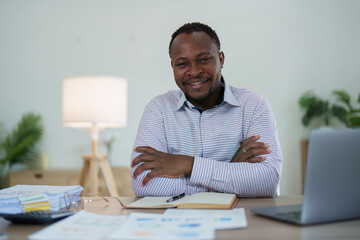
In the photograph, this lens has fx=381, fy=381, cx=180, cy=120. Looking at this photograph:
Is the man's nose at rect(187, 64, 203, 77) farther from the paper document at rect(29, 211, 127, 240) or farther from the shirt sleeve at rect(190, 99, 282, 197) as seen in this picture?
the paper document at rect(29, 211, 127, 240)

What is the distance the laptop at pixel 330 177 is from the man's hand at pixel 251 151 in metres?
0.61

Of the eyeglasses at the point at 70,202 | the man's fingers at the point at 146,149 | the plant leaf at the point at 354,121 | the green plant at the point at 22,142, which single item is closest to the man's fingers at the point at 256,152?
the man's fingers at the point at 146,149

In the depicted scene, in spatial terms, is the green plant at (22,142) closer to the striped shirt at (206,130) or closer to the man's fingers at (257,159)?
the striped shirt at (206,130)

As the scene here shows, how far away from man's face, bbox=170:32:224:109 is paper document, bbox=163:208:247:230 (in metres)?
0.87

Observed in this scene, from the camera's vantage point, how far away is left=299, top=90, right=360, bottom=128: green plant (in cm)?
425

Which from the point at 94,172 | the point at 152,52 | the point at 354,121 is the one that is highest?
the point at 152,52

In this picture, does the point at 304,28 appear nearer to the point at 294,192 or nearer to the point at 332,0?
the point at 332,0

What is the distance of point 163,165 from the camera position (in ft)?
5.02

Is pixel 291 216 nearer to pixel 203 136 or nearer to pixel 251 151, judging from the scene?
pixel 251 151

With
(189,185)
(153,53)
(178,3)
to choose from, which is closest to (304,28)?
(178,3)

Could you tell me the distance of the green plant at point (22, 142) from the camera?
4367mm

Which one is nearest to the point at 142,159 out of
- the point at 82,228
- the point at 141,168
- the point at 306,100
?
the point at 141,168

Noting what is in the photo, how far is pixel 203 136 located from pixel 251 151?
27 centimetres

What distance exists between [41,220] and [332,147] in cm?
→ 74
